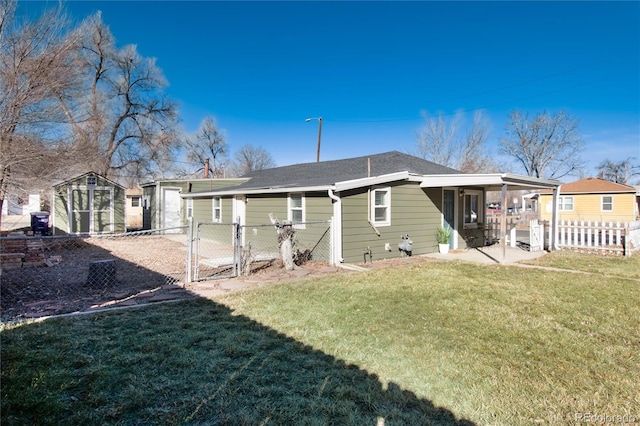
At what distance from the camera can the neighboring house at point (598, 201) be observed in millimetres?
22719

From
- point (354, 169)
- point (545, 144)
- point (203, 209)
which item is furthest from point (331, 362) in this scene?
point (545, 144)

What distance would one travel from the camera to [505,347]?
3.71 meters

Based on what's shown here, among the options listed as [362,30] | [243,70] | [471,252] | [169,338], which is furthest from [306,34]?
[169,338]

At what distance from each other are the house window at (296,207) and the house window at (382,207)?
2220mm

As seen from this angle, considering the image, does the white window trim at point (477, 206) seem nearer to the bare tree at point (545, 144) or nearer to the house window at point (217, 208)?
the house window at point (217, 208)

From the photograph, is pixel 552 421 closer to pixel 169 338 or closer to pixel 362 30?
pixel 169 338

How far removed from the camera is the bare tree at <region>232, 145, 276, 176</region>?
163ft

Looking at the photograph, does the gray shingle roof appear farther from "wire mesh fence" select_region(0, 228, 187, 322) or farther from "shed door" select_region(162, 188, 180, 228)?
"shed door" select_region(162, 188, 180, 228)

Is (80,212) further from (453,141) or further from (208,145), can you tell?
(453,141)

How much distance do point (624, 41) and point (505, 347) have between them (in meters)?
21.2

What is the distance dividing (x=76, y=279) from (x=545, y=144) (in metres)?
43.3

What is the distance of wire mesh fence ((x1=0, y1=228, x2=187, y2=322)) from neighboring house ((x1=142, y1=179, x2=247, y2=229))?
8231 mm

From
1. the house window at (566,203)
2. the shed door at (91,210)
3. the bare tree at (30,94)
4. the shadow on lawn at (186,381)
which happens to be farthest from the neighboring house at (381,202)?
the house window at (566,203)

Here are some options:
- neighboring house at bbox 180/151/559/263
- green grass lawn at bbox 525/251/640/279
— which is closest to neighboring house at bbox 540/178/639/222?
green grass lawn at bbox 525/251/640/279
